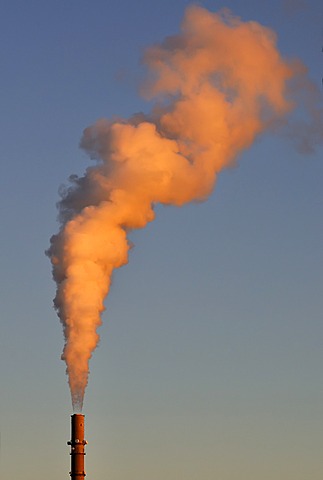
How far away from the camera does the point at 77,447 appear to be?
47125mm

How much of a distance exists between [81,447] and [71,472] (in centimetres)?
128

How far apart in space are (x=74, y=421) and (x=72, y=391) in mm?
2078

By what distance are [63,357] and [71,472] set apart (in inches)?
220

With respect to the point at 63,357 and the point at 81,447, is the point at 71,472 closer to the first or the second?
the point at 81,447

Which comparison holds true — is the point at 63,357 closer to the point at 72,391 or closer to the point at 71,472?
the point at 72,391

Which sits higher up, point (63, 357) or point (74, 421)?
point (63, 357)

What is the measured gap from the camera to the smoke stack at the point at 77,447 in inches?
1855

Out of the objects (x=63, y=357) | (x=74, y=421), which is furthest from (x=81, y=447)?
(x=63, y=357)

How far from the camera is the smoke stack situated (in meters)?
47.1

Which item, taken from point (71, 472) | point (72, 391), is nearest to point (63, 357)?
point (72, 391)

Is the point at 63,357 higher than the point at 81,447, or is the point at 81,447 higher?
the point at 63,357

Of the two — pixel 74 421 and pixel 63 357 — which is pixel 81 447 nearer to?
pixel 74 421

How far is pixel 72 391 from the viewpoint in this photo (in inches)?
1927

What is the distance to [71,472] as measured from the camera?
47344 mm
